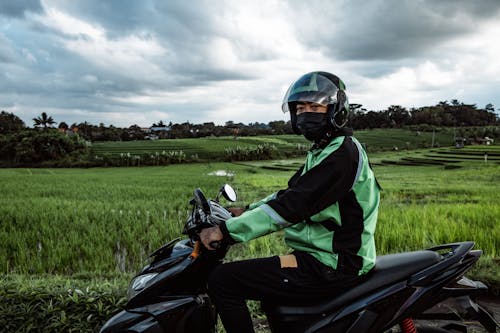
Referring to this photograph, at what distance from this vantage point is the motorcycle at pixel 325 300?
1.69 metres

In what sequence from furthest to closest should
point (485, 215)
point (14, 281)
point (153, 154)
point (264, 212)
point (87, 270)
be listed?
point (153, 154)
point (485, 215)
point (87, 270)
point (14, 281)
point (264, 212)

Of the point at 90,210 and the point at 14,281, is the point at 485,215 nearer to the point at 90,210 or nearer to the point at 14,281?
the point at 14,281

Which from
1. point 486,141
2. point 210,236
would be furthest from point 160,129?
point 210,236

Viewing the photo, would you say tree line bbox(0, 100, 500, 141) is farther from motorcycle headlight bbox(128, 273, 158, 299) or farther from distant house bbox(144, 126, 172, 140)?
motorcycle headlight bbox(128, 273, 158, 299)

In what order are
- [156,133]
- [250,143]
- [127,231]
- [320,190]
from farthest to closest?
[156,133]
[250,143]
[127,231]
[320,190]

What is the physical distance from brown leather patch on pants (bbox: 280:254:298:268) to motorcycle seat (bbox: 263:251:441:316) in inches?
8.0

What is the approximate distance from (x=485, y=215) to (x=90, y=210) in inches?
281

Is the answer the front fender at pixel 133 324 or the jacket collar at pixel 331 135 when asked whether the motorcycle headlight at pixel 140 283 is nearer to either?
the front fender at pixel 133 324

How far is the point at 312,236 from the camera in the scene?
172 centimetres

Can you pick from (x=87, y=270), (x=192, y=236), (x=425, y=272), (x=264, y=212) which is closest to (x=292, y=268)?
(x=264, y=212)

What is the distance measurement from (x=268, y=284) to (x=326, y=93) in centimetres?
96

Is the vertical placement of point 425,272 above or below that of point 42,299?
above

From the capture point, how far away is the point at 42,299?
10.3ft

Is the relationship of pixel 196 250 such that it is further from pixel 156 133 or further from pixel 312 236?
pixel 156 133
